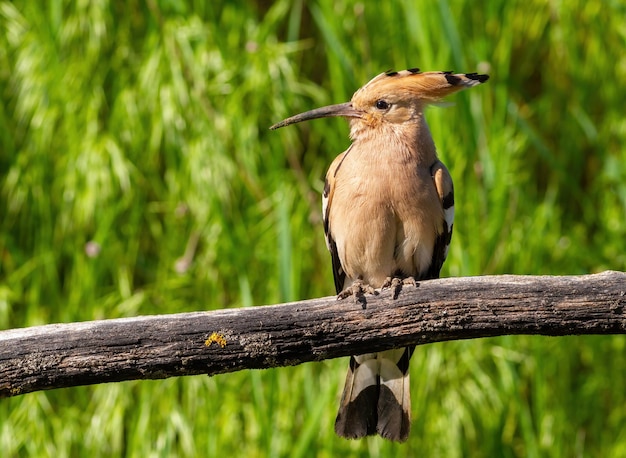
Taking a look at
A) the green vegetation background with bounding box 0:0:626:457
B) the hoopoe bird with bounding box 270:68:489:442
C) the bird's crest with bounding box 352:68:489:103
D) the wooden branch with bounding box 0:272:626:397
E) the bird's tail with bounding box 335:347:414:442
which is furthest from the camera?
the green vegetation background with bounding box 0:0:626:457

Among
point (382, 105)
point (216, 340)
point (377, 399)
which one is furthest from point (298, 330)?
point (382, 105)

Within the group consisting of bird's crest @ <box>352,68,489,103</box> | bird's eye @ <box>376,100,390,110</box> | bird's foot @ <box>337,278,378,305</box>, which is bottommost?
bird's foot @ <box>337,278,378,305</box>

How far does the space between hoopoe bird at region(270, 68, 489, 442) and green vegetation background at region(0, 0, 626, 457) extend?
0.68 meters

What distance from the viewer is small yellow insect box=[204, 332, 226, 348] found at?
7.96ft

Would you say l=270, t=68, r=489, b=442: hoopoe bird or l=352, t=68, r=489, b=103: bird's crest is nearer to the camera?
l=270, t=68, r=489, b=442: hoopoe bird

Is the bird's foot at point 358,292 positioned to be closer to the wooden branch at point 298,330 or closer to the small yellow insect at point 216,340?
the wooden branch at point 298,330

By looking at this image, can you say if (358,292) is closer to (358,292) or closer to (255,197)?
(358,292)

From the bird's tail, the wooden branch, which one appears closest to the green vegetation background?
the bird's tail

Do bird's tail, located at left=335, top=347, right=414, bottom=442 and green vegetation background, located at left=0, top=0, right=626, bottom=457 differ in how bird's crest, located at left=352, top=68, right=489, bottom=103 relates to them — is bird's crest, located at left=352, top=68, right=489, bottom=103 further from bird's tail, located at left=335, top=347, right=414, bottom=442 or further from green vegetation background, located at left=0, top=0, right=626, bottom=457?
bird's tail, located at left=335, top=347, right=414, bottom=442

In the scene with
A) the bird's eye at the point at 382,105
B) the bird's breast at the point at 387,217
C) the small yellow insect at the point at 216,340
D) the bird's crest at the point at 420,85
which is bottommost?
the small yellow insect at the point at 216,340

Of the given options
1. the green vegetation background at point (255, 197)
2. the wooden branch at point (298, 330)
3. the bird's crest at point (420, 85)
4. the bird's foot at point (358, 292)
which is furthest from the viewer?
the green vegetation background at point (255, 197)

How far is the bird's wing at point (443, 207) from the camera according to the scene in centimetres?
331

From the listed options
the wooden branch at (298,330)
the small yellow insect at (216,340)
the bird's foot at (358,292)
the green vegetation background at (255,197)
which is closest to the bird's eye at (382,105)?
the green vegetation background at (255,197)

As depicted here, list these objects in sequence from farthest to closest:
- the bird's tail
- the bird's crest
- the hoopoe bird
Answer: the bird's crest
the hoopoe bird
the bird's tail
